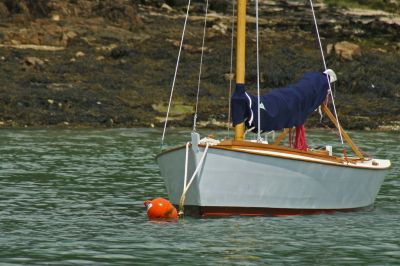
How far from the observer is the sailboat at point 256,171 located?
70.6ft

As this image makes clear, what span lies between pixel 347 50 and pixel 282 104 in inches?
Answer: 1352

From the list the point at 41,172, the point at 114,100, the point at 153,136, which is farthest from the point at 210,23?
the point at 41,172

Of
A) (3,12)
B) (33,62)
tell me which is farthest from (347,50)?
(3,12)

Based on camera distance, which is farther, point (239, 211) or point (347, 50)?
point (347, 50)

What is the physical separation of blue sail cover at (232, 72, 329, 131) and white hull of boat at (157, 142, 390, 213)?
1.20m

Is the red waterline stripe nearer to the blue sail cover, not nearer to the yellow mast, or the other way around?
the yellow mast

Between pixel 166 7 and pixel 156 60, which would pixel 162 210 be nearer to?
pixel 156 60

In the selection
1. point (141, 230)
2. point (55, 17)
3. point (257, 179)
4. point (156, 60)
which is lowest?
point (141, 230)

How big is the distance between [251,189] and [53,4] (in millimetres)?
42524

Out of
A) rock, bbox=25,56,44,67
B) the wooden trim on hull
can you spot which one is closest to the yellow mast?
the wooden trim on hull

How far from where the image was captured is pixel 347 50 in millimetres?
57438

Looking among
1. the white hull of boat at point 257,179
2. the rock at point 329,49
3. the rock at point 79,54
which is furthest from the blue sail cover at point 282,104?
the rock at point 79,54

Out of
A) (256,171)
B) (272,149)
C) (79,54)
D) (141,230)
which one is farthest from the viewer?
(79,54)

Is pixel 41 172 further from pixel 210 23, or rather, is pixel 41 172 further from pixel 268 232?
pixel 210 23
